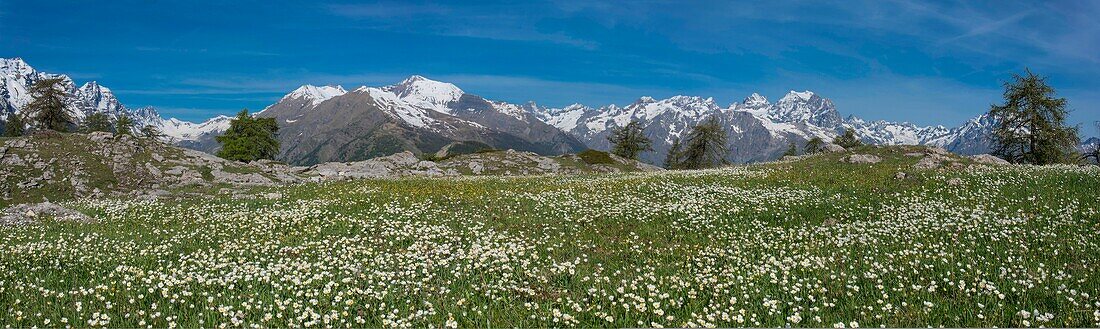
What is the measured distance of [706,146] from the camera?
95750mm

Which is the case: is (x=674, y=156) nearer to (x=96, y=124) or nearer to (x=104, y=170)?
(x=104, y=170)

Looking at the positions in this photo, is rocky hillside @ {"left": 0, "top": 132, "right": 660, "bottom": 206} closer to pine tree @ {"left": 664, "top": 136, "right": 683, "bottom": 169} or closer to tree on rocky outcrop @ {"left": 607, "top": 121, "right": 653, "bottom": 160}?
tree on rocky outcrop @ {"left": 607, "top": 121, "right": 653, "bottom": 160}

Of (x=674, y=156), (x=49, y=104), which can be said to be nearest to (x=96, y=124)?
(x=49, y=104)

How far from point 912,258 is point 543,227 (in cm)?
959

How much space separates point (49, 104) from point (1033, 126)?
4178 inches

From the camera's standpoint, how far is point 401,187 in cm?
2844

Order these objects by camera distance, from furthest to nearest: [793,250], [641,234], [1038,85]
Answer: [1038,85]
[641,234]
[793,250]

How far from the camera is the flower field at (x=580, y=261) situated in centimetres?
889

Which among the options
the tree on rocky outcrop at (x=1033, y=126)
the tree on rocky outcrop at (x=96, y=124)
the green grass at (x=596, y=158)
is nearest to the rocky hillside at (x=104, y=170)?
the green grass at (x=596, y=158)

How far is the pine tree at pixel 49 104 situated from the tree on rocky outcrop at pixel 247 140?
60.2 feet

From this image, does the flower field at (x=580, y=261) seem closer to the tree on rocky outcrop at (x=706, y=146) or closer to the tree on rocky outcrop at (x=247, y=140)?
the tree on rocky outcrop at (x=247, y=140)

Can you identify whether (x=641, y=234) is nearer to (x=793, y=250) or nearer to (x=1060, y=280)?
(x=793, y=250)

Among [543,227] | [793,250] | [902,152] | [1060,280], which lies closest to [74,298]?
[543,227]

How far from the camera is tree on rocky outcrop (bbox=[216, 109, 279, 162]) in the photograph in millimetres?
84500
